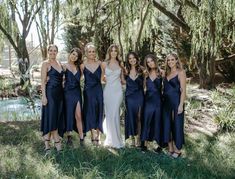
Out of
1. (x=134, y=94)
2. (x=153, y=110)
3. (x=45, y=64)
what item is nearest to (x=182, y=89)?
(x=153, y=110)

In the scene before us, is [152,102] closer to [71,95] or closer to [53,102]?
[71,95]

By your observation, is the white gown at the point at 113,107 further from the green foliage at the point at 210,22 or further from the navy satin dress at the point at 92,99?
the green foliage at the point at 210,22

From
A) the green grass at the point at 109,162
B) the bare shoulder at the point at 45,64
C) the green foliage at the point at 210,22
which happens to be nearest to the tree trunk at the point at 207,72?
the green foliage at the point at 210,22

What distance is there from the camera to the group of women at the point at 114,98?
5.37 meters

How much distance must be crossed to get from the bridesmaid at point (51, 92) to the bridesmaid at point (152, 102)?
1.13m

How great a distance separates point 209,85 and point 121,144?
244 inches

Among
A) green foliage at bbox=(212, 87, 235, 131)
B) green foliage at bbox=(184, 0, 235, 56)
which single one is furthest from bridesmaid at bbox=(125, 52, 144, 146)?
green foliage at bbox=(184, 0, 235, 56)

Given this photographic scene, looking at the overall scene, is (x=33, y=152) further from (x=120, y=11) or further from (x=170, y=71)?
(x=120, y=11)

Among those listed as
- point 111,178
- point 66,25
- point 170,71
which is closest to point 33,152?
point 111,178

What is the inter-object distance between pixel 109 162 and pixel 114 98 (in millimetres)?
1053

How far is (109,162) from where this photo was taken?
16.6 feet

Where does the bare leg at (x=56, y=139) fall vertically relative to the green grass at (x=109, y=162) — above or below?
above

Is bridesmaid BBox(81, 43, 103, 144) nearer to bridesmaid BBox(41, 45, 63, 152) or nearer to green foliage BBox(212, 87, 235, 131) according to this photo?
bridesmaid BBox(41, 45, 63, 152)

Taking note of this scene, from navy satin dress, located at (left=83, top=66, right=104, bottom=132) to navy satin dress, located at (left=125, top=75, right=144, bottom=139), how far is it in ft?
1.28
